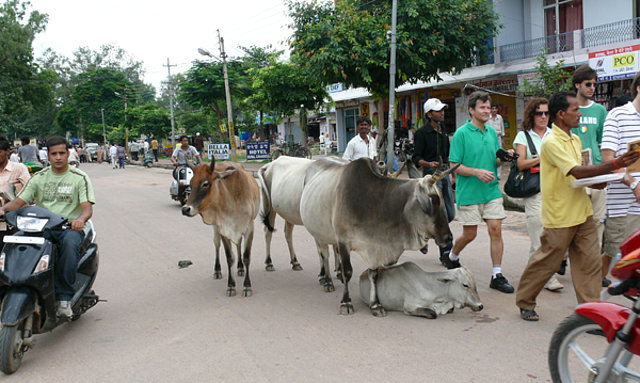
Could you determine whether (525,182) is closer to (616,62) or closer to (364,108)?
(616,62)

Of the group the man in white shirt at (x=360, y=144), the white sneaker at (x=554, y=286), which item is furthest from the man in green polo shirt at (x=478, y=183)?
the man in white shirt at (x=360, y=144)

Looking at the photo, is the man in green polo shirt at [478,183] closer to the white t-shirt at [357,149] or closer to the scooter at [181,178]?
the white t-shirt at [357,149]

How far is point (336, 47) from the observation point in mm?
16016

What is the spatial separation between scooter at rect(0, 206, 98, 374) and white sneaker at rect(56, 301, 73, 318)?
0.14 ft

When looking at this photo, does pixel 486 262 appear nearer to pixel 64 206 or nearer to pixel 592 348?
pixel 592 348

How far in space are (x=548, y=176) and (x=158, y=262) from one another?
17.3ft

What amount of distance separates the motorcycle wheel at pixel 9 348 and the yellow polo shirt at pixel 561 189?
13.3 ft

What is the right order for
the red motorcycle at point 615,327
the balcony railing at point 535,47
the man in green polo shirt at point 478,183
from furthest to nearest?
the balcony railing at point 535,47 → the man in green polo shirt at point 478,183 → the red motorcycle at point 615,327

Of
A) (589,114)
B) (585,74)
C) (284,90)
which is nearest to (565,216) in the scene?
(589,114)

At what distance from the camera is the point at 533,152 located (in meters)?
5.18

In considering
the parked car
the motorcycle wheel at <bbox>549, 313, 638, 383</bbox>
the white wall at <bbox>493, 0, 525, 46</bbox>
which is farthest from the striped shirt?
the parked car

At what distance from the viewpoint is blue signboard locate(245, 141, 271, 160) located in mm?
24342

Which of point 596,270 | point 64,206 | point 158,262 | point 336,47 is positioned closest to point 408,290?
point 596,270

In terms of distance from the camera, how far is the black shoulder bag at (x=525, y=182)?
5180 mm
